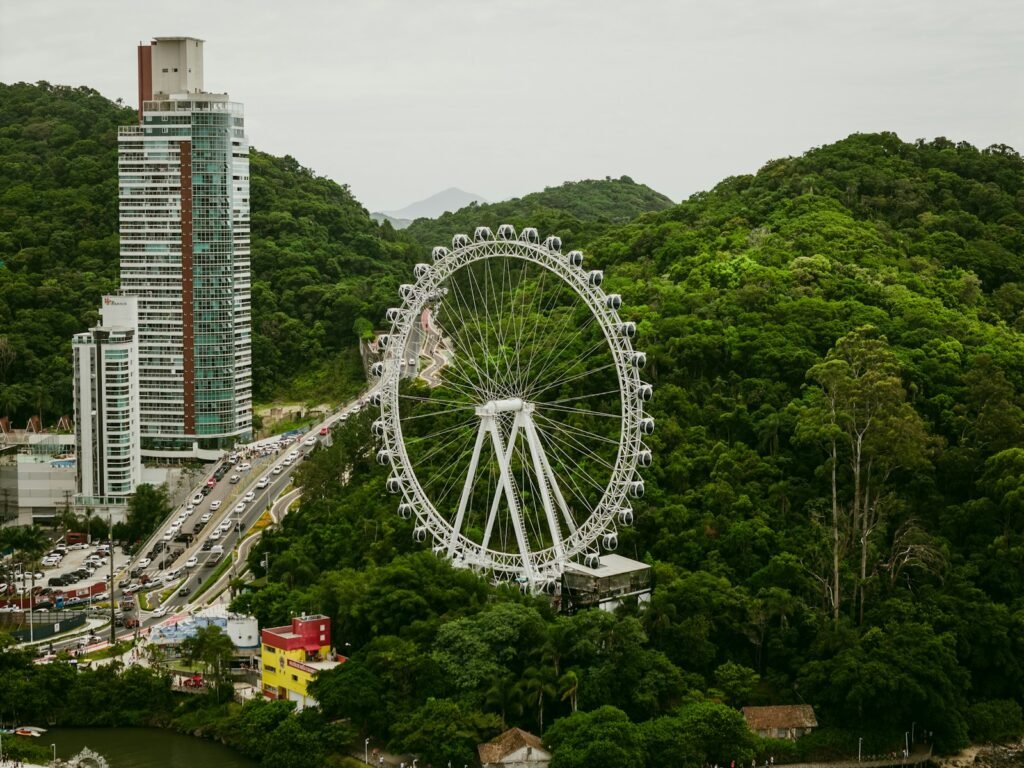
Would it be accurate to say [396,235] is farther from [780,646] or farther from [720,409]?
[780,646]

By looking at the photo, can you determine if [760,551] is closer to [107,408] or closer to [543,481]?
[543,481]

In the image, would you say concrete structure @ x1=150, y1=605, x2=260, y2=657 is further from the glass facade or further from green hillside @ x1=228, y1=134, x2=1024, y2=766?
the glass facade

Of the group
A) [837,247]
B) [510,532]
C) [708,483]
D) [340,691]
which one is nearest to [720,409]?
[708,483]

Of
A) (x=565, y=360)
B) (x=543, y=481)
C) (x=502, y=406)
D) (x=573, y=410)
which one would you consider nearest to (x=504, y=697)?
(x=543, y=481)

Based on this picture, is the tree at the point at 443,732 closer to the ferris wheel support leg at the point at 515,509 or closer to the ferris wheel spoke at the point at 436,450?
the ferris wheel support leg at the point at 515,509

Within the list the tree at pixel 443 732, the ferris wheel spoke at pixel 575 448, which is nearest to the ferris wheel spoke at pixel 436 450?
the ferris wheel spoke at pixel 575 448
